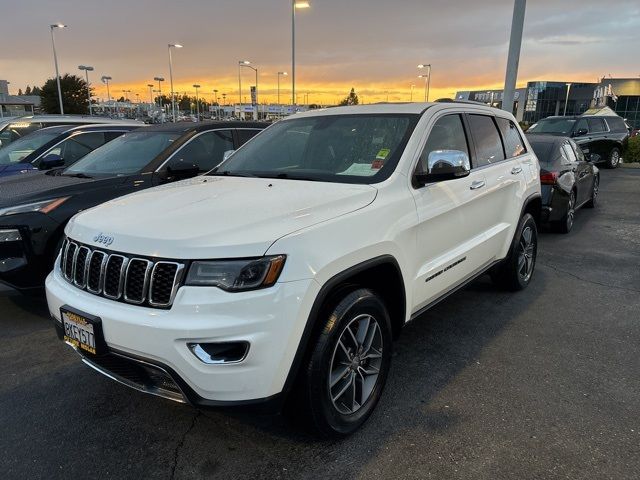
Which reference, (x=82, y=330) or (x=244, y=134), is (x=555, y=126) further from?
(x=82, y=330)

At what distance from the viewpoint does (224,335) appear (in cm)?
220

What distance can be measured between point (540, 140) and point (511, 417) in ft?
20.9

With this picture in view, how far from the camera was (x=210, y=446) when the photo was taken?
2795mm

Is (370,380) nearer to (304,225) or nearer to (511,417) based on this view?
(511,417)

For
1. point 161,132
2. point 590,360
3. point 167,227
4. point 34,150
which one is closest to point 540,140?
point 590,360

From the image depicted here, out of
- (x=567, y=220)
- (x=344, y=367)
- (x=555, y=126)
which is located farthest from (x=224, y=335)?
(x=555, y=126)

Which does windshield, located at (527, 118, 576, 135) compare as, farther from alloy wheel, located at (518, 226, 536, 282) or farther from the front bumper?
the front bumper

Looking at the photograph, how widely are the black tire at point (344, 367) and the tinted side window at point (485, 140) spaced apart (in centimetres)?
195

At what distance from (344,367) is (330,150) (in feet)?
5.43

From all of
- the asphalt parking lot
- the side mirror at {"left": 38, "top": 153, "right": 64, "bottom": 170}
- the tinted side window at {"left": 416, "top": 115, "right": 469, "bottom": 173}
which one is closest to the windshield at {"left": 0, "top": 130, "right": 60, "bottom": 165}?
the side mirror at {"left": 38, "top": 153, "right": 64, "bottom": 170}

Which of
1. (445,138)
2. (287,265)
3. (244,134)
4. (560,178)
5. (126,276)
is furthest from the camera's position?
(560,178)

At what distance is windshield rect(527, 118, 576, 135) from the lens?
1520cm

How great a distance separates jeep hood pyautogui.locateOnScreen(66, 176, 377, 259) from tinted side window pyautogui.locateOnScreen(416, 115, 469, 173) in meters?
0.66

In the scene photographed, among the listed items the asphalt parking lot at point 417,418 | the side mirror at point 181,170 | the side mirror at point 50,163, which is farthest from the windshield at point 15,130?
the asphalt parking lot at point 417,418
